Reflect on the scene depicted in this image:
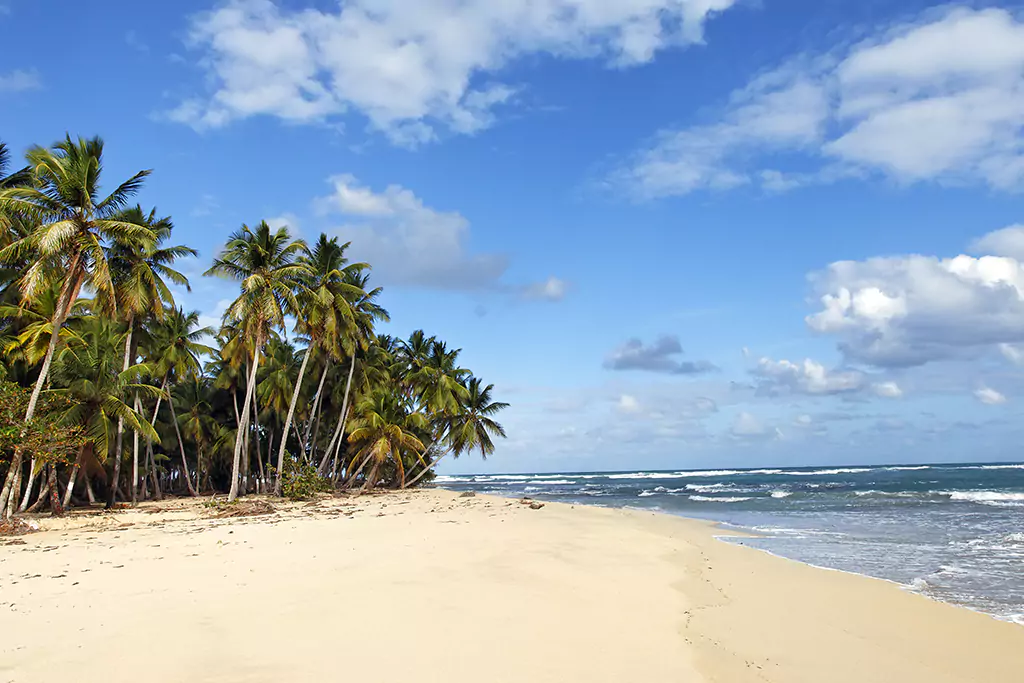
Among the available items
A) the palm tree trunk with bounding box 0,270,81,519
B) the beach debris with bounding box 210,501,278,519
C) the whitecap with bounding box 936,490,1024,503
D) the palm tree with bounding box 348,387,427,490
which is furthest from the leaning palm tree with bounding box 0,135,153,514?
the whitecap with bounding box 936,490,1024,503

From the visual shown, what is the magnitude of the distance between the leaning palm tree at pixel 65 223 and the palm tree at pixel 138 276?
4.06 ft

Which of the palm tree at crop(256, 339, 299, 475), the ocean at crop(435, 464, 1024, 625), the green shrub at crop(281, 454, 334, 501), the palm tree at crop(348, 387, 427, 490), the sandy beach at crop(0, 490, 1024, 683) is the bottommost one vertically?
the ocean at crop(435, 464, 1024, 625)

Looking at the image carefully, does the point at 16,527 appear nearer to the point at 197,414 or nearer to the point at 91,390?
the point at 91,390

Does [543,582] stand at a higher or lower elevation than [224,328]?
lower

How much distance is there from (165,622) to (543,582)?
4.93 meters

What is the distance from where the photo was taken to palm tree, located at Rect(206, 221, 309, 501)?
2355cm

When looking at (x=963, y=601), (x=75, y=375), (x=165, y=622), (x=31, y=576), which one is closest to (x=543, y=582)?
(x=165, y=622)

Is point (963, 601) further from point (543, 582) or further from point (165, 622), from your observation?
point (165, 622)

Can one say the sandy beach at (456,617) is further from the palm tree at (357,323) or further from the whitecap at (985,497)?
the whitecap at (985,497)

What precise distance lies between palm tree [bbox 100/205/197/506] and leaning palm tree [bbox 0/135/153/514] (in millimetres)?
1236

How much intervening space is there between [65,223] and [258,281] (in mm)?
8314

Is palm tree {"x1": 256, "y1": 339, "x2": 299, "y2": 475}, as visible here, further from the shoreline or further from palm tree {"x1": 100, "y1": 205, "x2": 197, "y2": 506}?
the shoreline

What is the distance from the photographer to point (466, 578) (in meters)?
9.03

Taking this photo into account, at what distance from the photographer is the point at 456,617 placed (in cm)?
686
